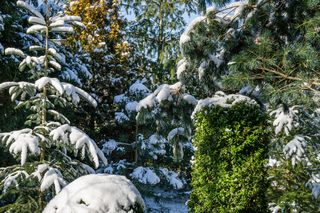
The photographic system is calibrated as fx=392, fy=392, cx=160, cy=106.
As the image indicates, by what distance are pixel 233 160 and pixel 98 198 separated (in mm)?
2877

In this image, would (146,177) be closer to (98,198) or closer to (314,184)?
(314,184)

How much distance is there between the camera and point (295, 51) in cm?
418

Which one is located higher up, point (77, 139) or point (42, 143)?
point (77, 139)

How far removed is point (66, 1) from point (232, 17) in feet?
30.1

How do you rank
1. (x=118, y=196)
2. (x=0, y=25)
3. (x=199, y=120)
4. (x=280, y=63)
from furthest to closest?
(x=0, y=25) → (x=199, y=120) → (x=280, y=63) → (x=118, y=196)

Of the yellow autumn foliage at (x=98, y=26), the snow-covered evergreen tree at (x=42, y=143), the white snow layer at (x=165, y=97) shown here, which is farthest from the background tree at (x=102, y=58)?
the snow-covered evergreen tree at (x=42, y=143)

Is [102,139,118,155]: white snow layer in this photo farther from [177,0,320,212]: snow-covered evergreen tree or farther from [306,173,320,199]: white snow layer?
[306,173,320,199]: white snow layer

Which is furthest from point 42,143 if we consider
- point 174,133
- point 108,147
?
point 108,147

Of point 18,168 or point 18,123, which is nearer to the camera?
point 18,168

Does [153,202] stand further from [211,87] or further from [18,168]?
[18,168]

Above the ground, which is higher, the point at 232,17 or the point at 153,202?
the point at 232,17

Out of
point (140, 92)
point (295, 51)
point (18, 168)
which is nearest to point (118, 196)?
point (18, 168)

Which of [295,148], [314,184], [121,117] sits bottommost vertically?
[314,184]

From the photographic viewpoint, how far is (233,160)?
5.41 m
